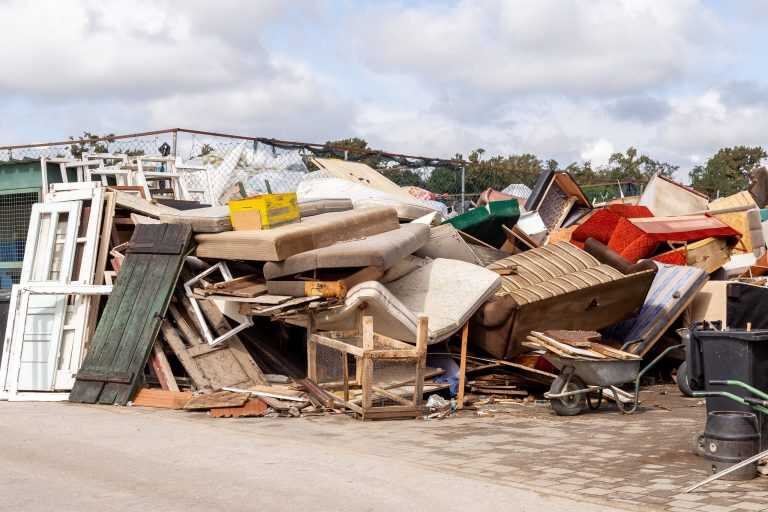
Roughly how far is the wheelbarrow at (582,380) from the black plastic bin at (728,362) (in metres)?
2.45

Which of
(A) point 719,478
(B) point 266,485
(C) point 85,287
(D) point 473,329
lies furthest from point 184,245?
(A) point 719,478

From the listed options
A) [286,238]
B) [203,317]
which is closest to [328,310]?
[286,238]

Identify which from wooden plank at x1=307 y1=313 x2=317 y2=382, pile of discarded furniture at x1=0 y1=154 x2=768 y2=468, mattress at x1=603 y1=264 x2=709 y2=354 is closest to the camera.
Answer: pile of discarded furniture at x1=0 y1=154 x2=768 y2=468

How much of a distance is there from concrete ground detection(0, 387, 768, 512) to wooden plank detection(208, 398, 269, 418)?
0.19m

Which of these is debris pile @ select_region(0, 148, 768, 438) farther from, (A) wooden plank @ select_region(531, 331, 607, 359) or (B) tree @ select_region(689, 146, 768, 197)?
(B) tree @ select_region(689, 146, 768, 197)

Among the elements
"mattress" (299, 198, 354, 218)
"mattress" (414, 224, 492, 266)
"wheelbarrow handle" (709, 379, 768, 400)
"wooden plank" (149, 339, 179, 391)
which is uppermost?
"mattress" (299, 198, 354, 218)

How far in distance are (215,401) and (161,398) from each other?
845mm

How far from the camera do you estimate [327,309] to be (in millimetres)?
10711

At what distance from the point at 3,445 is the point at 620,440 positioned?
540 centimetres

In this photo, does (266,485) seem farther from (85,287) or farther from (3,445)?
(85,287)

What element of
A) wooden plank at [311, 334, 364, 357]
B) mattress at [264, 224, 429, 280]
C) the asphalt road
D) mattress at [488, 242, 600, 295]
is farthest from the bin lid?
mattress at [488, 242, 600, 295]

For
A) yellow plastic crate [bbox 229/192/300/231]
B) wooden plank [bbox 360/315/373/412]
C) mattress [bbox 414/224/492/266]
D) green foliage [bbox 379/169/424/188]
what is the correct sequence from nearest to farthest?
wooden plank [bbox 360/315/373/412]
yellow plastic crate [bbox 229/192/300/231]
mattress [bbox 414/224/492/266]
green foliage [bbox 379/169/424/188]

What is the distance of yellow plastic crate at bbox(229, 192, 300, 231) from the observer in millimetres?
11719

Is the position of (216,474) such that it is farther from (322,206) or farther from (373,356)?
(322,206)
